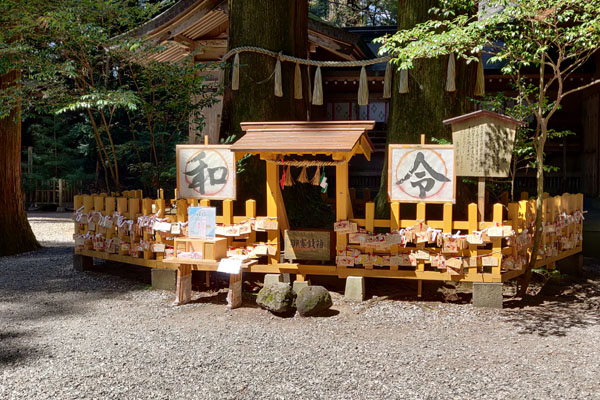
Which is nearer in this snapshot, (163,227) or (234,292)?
(234,292)

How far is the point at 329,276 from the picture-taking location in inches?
279

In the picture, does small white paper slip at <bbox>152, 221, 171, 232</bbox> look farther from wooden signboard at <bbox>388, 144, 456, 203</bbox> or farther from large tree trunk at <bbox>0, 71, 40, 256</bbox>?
large tree trunk at <bbox>0, 71, 40, 256</bbox>

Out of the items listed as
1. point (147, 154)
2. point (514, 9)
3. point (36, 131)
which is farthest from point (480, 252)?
point (36, 131)

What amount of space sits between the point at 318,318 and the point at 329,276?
134cm

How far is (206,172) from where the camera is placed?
6781mm

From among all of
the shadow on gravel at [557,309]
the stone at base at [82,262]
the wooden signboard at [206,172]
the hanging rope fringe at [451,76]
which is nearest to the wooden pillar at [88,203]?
the stone at base at [82,262]

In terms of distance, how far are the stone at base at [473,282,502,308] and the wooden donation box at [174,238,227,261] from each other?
2.97 metres

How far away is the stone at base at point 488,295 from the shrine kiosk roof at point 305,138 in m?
2.08

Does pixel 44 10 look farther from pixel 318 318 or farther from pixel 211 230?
pixel 318 318

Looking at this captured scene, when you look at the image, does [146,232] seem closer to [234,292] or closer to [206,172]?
[206,172]

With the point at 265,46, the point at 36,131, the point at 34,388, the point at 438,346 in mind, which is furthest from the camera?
the point at 36,131

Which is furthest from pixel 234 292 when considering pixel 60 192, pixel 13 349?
pixel 60 192

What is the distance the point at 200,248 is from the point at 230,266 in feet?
1.73

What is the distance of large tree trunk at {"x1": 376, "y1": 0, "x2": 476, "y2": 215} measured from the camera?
730cm
